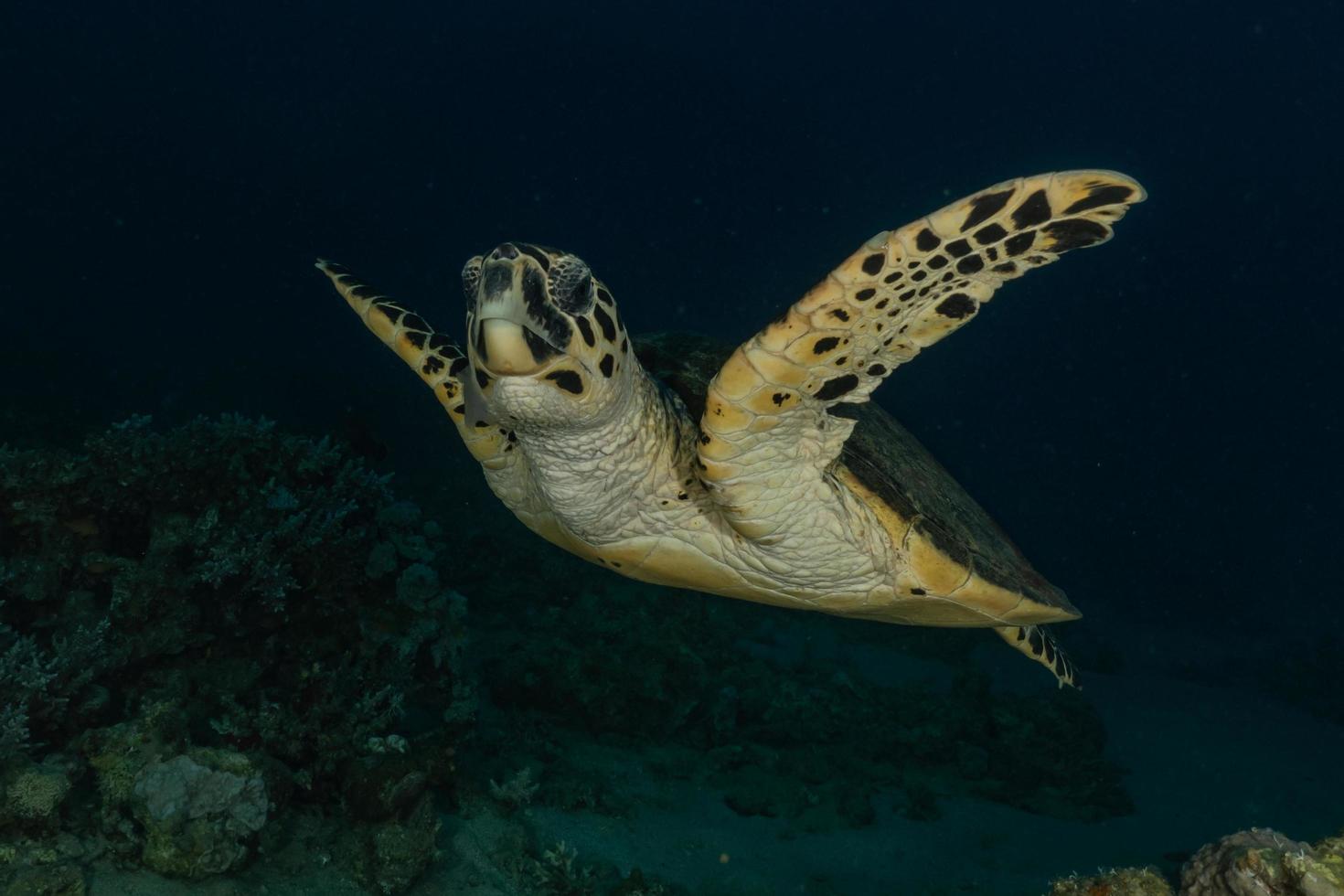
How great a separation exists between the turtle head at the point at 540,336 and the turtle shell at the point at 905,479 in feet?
3.23

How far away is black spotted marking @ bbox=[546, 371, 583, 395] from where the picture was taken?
2.18m

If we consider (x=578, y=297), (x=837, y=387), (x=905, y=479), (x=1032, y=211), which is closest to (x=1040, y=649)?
(x=905, y=479)

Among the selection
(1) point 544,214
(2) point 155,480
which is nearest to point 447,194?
(1) point 544,214

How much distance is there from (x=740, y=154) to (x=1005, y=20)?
30.4 m

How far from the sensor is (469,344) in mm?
2152

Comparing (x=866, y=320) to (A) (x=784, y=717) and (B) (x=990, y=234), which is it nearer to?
(B) (x=990, y=234)

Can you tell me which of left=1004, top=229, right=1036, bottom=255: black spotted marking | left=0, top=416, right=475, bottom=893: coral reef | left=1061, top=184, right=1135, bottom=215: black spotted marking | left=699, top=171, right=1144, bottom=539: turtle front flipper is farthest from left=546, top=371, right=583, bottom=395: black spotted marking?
left=0, top=416, right=475, bottom=893: coral reef

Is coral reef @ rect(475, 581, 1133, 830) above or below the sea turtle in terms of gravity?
below

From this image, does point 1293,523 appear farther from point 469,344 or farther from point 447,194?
point 447,194

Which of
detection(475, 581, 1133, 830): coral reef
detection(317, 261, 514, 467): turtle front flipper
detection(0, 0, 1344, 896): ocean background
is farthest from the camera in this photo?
detection(475, 581, 1133, 830): coral reef

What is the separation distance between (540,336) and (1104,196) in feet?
5.03

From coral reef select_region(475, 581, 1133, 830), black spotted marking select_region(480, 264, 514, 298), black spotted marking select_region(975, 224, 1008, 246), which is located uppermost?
black spotted marking select_region(975, 224, 1008, 246)

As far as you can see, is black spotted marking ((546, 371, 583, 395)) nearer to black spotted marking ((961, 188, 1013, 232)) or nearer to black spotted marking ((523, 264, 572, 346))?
black spotted marking ((523, 264, 572, 346))

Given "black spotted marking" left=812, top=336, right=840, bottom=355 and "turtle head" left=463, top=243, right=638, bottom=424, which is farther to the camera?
"black spotted marking" left=812, top=336, right=840, bottom=355
